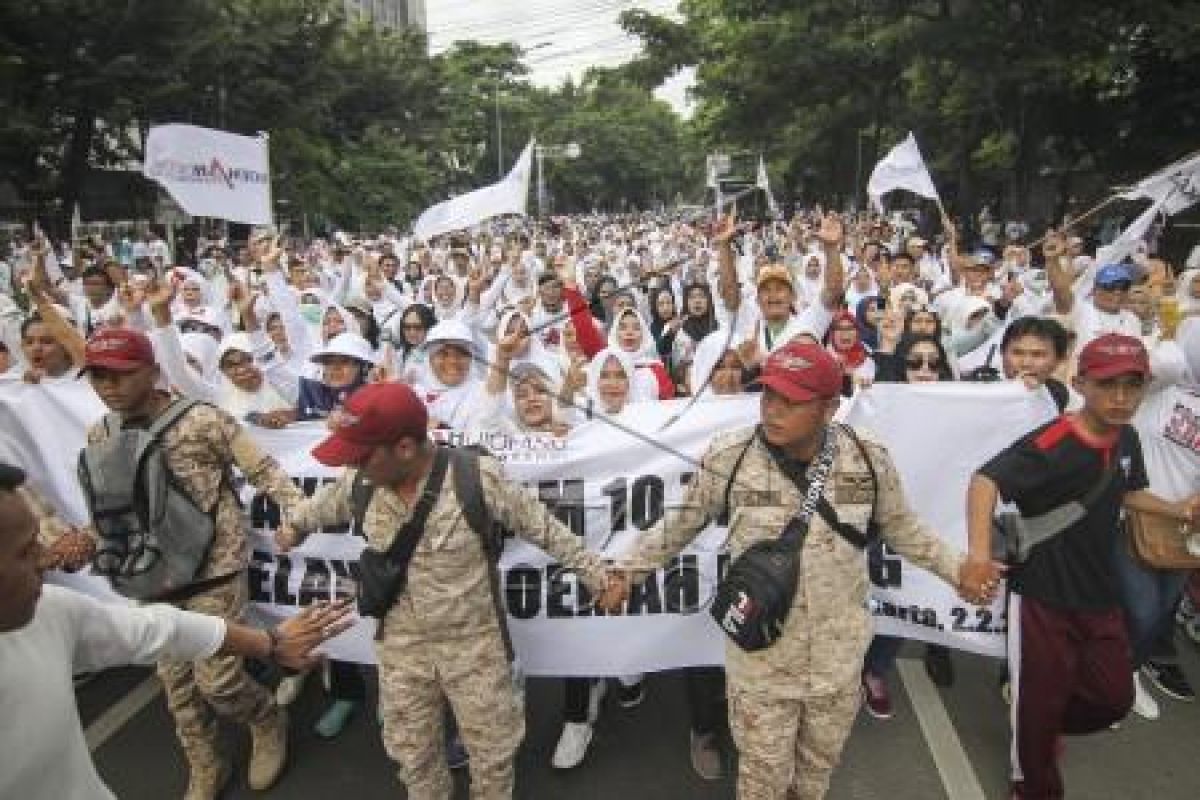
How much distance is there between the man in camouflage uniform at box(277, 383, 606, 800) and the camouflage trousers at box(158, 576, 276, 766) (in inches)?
23.6

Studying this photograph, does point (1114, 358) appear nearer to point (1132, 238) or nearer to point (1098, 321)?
point (1098, 321)

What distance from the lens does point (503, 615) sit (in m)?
3.22

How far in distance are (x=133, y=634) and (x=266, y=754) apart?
184 cm

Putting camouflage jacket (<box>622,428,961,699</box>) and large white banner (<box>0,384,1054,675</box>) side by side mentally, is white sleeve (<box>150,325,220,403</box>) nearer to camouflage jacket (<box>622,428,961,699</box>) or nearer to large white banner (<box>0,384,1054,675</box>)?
large white banner (<box>0,384,1054,675</box>)

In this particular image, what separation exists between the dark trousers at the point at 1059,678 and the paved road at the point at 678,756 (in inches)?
15.8

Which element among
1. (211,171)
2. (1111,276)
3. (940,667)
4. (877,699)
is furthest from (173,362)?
(1111,276)

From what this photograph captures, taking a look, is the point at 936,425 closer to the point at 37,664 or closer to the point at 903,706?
the point at 903,706

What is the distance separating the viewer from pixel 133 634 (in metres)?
2.23

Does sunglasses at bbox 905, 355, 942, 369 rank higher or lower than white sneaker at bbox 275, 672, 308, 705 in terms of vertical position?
higher

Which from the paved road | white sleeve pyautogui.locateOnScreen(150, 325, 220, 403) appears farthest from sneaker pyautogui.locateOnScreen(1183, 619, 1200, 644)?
white sleeve pyautogui.locateOnScreen(150, 325, 220, 403)

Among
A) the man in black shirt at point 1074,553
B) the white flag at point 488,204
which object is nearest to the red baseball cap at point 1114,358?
the man in black shirt at point 1074,553

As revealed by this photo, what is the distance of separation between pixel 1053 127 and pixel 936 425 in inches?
716

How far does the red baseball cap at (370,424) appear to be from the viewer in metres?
2.76

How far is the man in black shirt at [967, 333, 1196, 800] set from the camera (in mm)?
3021
